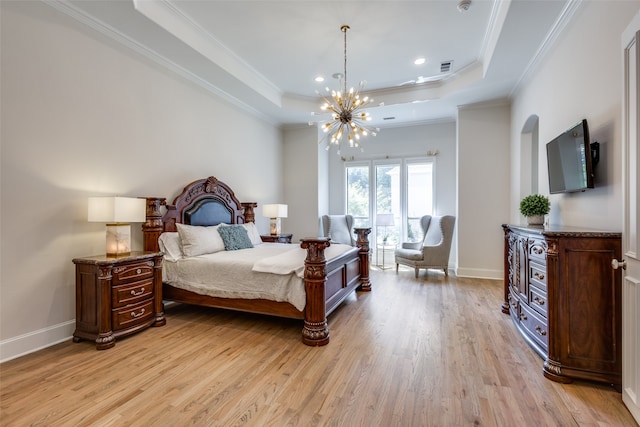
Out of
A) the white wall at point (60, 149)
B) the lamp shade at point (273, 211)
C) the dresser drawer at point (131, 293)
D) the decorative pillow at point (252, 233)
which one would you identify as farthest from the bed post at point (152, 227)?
the lamp shade at point (273, 211)

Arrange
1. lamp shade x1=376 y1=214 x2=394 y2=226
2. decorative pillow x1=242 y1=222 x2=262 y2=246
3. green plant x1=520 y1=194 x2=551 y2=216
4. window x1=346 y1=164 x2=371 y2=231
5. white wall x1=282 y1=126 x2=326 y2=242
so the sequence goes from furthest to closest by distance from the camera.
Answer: window x1=346 y1=164 x2=371 y2=231 < white wall x1=282 y1=126 x2=326 y2=242 < lamp shade x1=376 y1=214 x2=394 y2=226 < decorative pillow x1=242 y1=222 x2=262 y2=246 < green plant x1=520 y1=194 x2=551 y2=216

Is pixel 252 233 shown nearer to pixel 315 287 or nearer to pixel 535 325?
pixel 315 287

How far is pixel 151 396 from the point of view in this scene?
1987mm

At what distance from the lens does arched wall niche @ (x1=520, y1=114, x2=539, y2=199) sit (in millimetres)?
4586

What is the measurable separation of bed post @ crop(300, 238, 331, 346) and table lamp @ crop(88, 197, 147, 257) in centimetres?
171

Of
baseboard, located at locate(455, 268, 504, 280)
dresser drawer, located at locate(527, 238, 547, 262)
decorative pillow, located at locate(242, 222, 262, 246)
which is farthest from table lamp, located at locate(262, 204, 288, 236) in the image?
dresser drawer, located at locate(527, 238, 547, 262)

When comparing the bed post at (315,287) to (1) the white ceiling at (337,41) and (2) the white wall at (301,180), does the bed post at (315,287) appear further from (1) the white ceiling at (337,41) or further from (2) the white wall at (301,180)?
(2) the white wall at (301,180)

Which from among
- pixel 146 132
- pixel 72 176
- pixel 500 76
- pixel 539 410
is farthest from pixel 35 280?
pixel 500 76

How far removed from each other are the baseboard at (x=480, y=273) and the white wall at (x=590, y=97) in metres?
2.05

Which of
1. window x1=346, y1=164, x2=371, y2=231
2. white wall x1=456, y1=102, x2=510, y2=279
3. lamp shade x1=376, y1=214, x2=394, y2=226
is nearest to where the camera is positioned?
white wall x1=456, y1=102, x2=510, y2=279

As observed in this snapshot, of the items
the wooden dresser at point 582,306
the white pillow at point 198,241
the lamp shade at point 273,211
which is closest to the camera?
the wooden dresser at point 582,306

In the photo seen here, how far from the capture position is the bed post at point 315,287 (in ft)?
9.21

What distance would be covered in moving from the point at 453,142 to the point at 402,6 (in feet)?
12.4

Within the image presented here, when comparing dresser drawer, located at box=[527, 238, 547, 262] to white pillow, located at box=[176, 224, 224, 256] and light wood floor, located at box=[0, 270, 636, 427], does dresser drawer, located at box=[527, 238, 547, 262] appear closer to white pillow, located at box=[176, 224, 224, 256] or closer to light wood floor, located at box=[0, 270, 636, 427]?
light wood floor, located at box=[0, 270, 636, 427]
